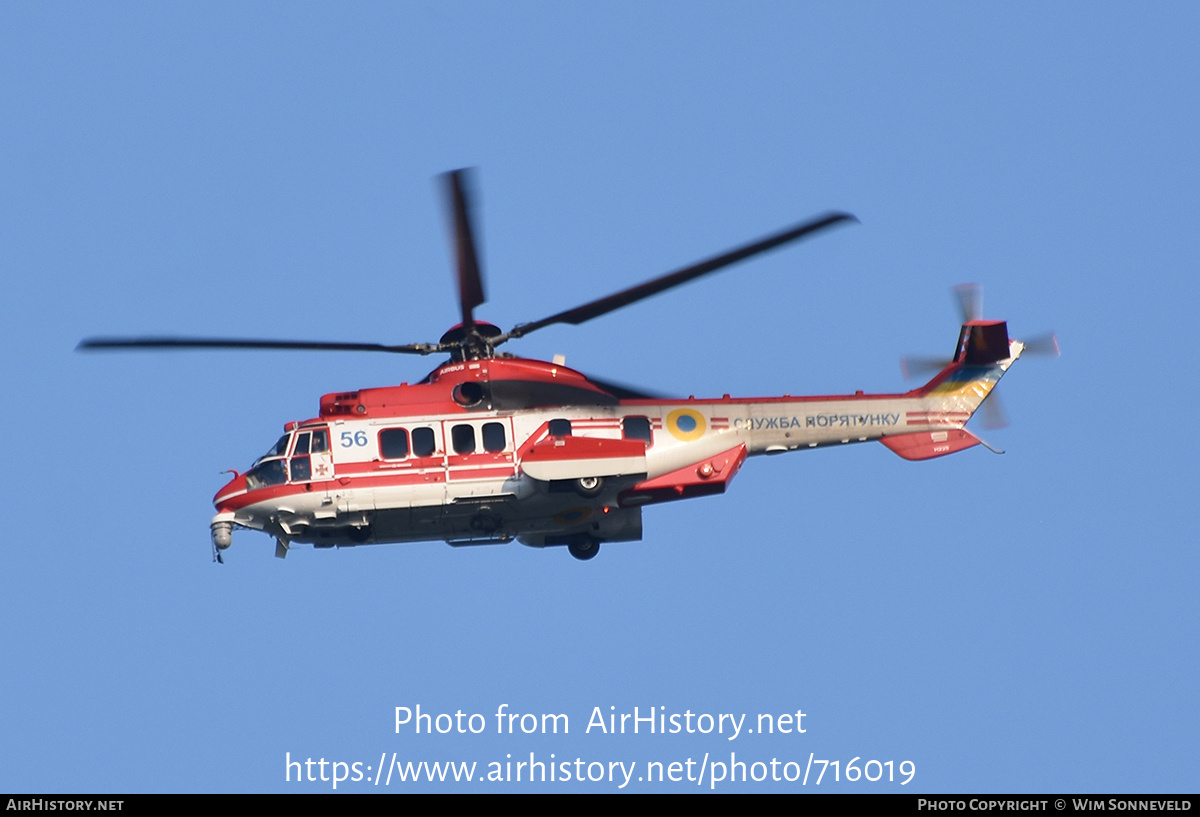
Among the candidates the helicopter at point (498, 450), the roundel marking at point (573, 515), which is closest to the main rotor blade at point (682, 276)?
the helicopter at point (498, 450)

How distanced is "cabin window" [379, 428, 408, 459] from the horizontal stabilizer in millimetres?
8408

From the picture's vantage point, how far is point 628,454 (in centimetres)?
3244

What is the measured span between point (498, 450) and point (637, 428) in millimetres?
2460

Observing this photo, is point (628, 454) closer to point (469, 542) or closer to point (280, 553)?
point (469, 542)

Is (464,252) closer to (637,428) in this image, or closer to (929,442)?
(637,428)

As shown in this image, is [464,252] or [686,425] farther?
[686,425]

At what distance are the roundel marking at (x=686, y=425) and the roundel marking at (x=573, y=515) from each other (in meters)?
2.01

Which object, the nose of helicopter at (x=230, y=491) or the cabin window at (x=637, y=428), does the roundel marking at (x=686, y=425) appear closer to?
the cabin window at (x=637, y=428)

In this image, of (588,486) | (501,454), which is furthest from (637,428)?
(501,454)

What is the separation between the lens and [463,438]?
32.6 meters

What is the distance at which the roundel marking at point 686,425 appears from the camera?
33.2m
